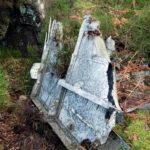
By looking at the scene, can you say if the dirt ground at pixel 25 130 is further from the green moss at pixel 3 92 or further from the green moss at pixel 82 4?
the green moss at pixel 82 4

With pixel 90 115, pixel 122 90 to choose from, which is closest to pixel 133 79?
pixel 122 90

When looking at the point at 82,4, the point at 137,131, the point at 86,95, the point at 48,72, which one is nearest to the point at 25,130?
the point at 48,72

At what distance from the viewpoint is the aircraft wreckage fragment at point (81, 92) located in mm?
5656

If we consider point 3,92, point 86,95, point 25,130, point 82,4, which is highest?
point 82,4

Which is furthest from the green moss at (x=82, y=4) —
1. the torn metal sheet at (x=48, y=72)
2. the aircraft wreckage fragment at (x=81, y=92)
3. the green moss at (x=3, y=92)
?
the green moss at (x=3, y=92)

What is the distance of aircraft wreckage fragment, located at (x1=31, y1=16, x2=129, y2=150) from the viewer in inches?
223

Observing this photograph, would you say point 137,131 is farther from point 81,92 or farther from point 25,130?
point 25,130

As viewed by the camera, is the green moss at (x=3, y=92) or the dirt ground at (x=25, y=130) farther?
the green moss at (x=3, y=92)

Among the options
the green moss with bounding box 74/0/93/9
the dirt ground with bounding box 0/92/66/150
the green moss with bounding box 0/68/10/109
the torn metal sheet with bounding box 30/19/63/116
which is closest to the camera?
the dirt ground with bounding box 0/92/66/150

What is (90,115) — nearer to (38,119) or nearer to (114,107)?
(114,107)

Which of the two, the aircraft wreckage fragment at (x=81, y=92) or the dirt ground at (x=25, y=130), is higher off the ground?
the aircraft wreckage fragment at (x=81, y=92)

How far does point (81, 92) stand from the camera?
6.08 m

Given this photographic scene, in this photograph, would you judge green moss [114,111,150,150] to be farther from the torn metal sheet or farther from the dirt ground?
the torn metal sheet

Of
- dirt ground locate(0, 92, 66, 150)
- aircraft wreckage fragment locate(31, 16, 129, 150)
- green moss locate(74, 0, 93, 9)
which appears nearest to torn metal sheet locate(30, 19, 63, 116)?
aircraft wreckage fragment locate(31, 16, 129, 150)
